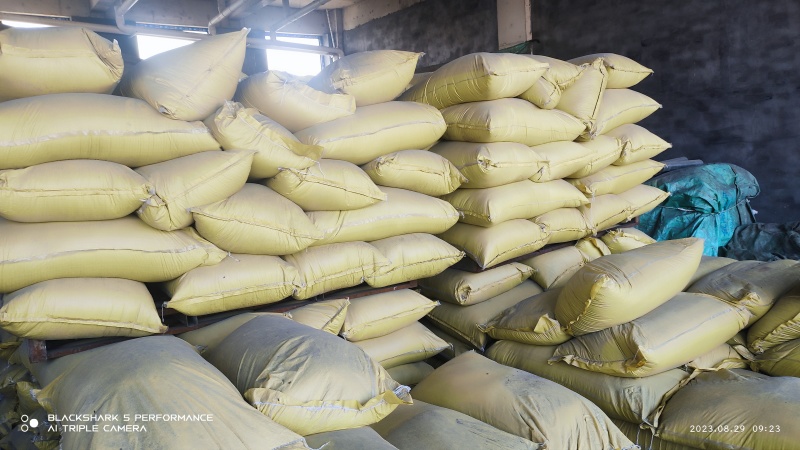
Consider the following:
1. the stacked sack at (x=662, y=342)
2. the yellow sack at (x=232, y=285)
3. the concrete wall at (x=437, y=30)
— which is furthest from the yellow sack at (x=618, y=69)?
the concrete wall at (x=437, y=30)

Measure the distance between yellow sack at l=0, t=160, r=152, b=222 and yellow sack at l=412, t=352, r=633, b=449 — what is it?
1.24 meters

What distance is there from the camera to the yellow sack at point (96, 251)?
1656mm

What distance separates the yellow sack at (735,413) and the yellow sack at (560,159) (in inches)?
45.8

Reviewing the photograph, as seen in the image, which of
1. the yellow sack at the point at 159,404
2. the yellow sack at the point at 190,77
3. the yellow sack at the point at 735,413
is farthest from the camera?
the yellow sack at the point at 190,77

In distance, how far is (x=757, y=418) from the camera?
70.0 inches

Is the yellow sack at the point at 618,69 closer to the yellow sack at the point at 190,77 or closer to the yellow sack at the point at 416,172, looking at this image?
the yellow sack at the point at 416,172

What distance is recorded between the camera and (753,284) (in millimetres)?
2373

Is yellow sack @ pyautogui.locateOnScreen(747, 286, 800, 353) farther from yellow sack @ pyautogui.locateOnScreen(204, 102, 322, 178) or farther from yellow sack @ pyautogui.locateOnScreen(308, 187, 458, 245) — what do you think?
Answer: yellow sack @ pyautogui.locateOnScreen(204, 102, 322, 178)

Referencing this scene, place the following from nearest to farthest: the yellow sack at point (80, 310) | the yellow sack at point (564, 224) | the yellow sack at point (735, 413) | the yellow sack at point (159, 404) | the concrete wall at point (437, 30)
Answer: the yellow sack at point (159, 404), the yellow sack at point (80, 310), the yellow sack at point (735, 413), the yellow sack at point (564, 224), the concrete wall at point (437, 30)

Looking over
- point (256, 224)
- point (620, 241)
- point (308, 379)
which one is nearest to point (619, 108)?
point (620, 241)

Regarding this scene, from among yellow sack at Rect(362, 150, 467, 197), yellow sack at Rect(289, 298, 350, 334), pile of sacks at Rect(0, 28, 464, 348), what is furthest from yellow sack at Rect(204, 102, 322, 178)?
yellow sack at Rect(289, 298, 350, 334)

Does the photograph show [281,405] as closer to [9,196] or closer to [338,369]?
[338,369]

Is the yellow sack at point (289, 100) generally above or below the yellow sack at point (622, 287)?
above

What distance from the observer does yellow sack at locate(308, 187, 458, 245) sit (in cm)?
226
